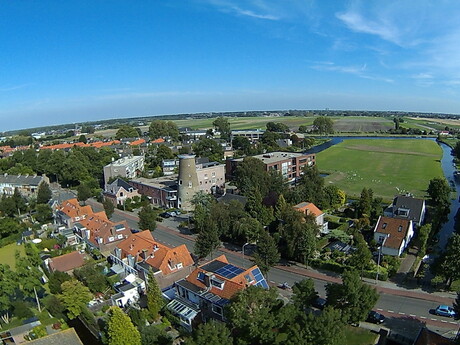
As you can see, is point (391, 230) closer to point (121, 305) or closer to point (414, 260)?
point (414, 260)

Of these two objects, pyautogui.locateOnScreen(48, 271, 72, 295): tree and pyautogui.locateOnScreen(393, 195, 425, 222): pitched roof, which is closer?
pyautogui.locateOnScreen(48, 271, 72, 295): tree

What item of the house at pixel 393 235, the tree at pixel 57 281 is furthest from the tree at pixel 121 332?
the house at pixel 393 235

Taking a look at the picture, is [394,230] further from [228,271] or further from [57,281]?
[57,281]

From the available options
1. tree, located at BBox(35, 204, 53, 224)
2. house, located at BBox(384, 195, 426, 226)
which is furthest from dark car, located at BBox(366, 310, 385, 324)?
tree, located at BBox(35, 204, 53, 224)

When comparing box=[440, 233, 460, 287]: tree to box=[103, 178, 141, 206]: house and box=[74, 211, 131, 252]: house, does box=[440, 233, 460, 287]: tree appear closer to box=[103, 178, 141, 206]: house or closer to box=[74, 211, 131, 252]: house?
box=[74, 211, 131, 252]: house

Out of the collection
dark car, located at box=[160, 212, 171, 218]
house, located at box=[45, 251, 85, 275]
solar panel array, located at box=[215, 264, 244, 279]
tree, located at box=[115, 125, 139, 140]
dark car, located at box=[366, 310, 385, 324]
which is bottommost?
dark car, located at box=[366, 310, 385, 324]

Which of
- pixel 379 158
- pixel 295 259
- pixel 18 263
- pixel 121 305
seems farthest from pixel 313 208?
pixel 379 158
